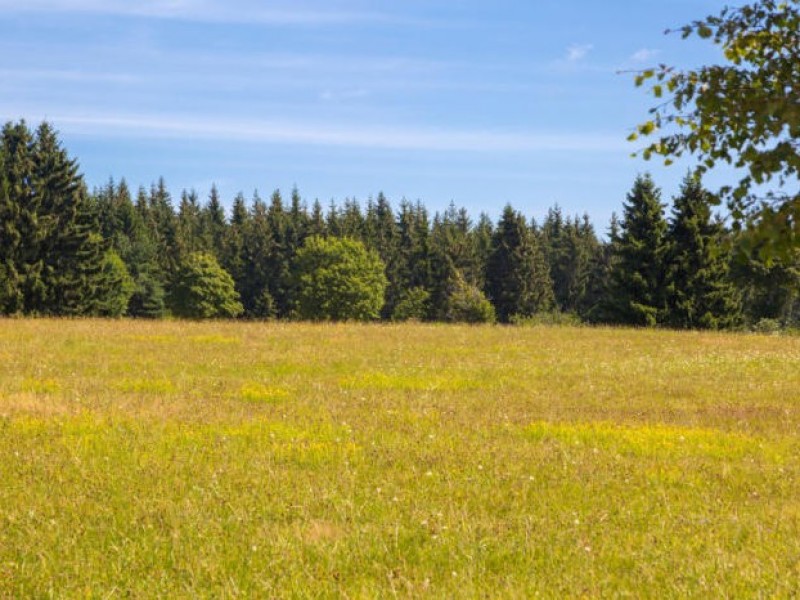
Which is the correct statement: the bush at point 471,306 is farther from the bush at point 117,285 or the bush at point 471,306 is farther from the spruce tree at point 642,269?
the bush at point 117,285

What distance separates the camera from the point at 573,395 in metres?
16.5

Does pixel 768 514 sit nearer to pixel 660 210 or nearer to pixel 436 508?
pixel 436 508

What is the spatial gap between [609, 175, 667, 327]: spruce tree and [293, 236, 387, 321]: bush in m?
42.3

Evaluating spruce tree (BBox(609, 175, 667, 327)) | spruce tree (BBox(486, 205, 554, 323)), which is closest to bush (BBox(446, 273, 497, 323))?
spruce tree (BBox(486, 205, 554, 323))

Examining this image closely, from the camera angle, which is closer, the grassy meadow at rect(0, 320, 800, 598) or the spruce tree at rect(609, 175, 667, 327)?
the grassy meadow at rect(0, 320, 800, 598)

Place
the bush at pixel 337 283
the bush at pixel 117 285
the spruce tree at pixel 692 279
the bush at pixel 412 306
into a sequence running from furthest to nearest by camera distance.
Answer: the bush at pixel 412 306 → the bush at pixel 337 283 → the bush at pixel 117 285 → the spruce tree at pixel 692 279

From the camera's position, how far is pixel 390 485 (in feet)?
27.6

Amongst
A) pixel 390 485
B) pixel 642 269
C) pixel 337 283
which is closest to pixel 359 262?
pixel 337 283

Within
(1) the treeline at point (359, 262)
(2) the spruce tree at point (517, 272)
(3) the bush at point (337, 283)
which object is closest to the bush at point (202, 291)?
(1) the treeline at point (359, 262)

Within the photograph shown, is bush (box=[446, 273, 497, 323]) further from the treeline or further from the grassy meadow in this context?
the grassy meadow

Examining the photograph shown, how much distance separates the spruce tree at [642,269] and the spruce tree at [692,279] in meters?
0.85

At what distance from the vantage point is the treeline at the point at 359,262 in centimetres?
5547

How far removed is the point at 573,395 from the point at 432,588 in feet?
38.0

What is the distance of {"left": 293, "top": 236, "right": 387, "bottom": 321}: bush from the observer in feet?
307
